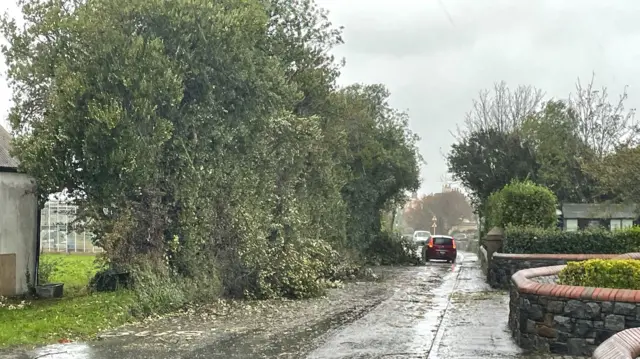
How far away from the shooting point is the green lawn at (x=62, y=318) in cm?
1194

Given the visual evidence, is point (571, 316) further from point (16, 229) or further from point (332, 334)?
point (16, 229)

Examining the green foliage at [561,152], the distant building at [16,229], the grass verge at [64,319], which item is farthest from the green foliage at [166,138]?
the green foliage at [561,152]

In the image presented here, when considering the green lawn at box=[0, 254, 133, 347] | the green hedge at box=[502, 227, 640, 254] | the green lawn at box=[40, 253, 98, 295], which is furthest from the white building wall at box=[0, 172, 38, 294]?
the green hedge at box=[502, 227, 640, 254]

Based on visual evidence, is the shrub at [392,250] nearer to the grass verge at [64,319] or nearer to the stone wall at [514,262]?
the stone wall at [514,262]

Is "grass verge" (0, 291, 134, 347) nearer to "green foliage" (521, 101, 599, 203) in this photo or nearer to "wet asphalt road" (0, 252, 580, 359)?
"wet asphalt road" (0, 252, 580, 359)

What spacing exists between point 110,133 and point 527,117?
3674 centimetres

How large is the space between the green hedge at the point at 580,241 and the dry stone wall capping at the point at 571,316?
33.5 feet

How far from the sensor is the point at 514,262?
775 inches

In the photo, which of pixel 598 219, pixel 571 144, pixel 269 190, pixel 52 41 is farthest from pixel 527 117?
pixel 52 41

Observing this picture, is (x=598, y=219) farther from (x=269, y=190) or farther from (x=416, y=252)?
(x=269, y=190)

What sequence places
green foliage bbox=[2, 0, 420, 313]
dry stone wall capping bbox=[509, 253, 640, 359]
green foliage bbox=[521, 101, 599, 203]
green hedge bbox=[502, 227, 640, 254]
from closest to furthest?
1. dry stone wall capping bbox=[509, 253, 640, 359]
2. green foliage bbox=[2, 0, 420, 313]
3. green hedge bbox=[502, 227, 640, 254]
4. green foliage bbox=[521, 101, 599, 203]

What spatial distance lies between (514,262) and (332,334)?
909 cm

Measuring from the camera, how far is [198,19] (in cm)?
1758

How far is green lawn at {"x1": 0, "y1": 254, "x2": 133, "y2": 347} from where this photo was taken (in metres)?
11.9
